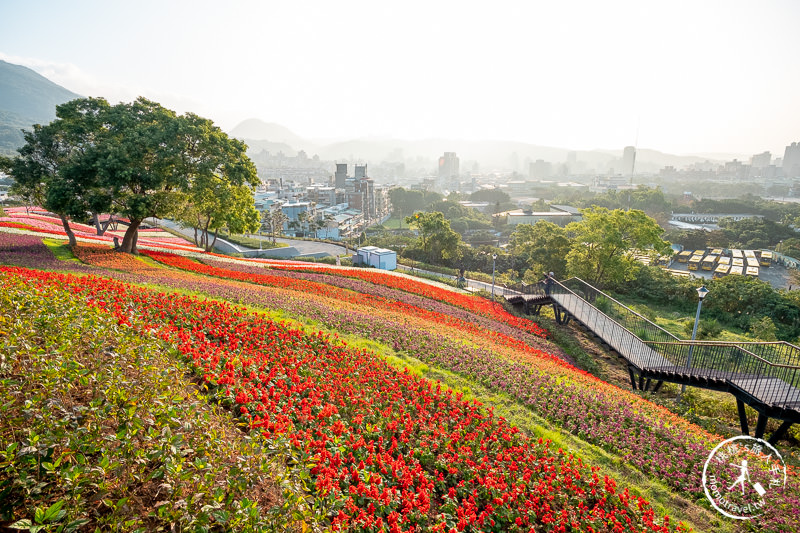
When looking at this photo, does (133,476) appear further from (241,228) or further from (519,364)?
(241,228)

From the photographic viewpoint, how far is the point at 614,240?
28234 millimetres

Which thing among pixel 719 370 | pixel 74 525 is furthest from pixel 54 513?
pixel 719 370

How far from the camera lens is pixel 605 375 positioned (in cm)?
1582

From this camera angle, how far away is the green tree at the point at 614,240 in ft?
92.7

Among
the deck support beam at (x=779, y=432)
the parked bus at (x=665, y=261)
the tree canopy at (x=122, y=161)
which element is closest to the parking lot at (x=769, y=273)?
the parked bus at (x=665, y=261)

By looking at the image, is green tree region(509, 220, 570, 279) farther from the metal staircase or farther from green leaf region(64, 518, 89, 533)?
green leaf region(64, 518, 89, 533)

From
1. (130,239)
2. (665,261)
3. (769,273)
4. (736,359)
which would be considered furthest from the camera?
(665,261)

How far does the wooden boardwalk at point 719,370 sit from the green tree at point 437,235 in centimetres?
2863

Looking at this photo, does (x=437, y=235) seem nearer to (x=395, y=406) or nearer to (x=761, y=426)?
(x=761, y=426)

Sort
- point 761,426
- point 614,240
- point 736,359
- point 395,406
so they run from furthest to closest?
point 614,240 → point 736,359 → point 761,426 → point 395,406

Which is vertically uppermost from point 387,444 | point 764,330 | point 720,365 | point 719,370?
point 387,444
